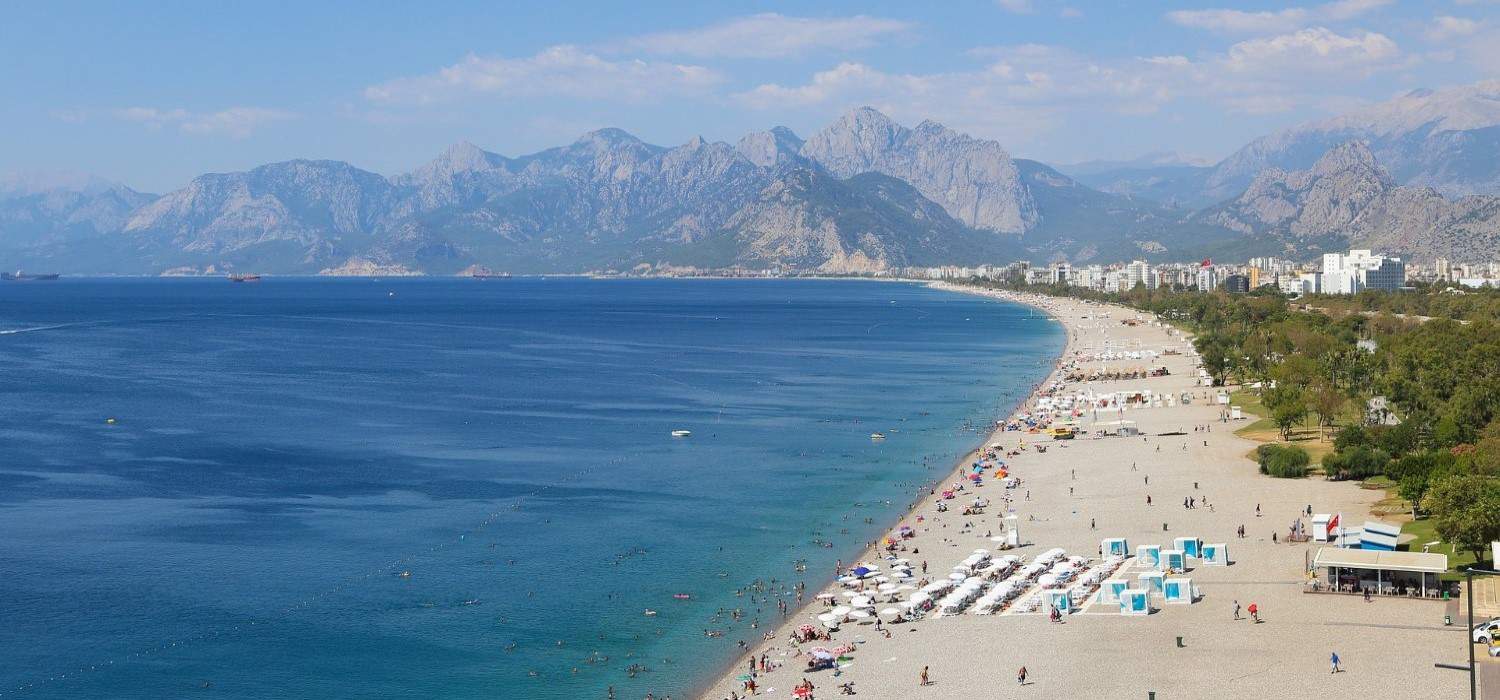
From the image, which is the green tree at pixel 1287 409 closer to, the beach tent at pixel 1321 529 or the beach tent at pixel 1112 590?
the beach tent at pixel 1321 529

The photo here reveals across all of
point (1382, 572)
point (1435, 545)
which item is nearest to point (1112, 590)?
point (1382, 572)

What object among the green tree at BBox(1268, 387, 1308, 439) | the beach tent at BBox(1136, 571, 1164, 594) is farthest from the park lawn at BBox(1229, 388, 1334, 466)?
the beach tent at BBox(1136, 571, 1164, 594)

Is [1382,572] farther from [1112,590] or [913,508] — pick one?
[913,508]

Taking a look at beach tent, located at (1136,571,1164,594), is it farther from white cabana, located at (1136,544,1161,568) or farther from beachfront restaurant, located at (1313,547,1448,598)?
beachfront restaurant, located at (1313,547,1448,598)

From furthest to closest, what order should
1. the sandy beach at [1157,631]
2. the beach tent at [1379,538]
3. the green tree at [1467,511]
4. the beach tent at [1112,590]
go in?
the beach tent at [1379,538] < the beach tent at [1112,590] < the green tree at [1467,511] < the sandy beach at [1157,631]

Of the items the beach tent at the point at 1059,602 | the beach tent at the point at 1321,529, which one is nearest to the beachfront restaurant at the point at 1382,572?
the beach tent at the point at 1321,529

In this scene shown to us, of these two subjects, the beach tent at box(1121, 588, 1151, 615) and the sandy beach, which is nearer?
the sandy beach

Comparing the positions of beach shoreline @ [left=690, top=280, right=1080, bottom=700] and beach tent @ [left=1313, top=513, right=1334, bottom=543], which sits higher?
beach tent @ [left=1313, top=513, right=1334, bottom=543]
